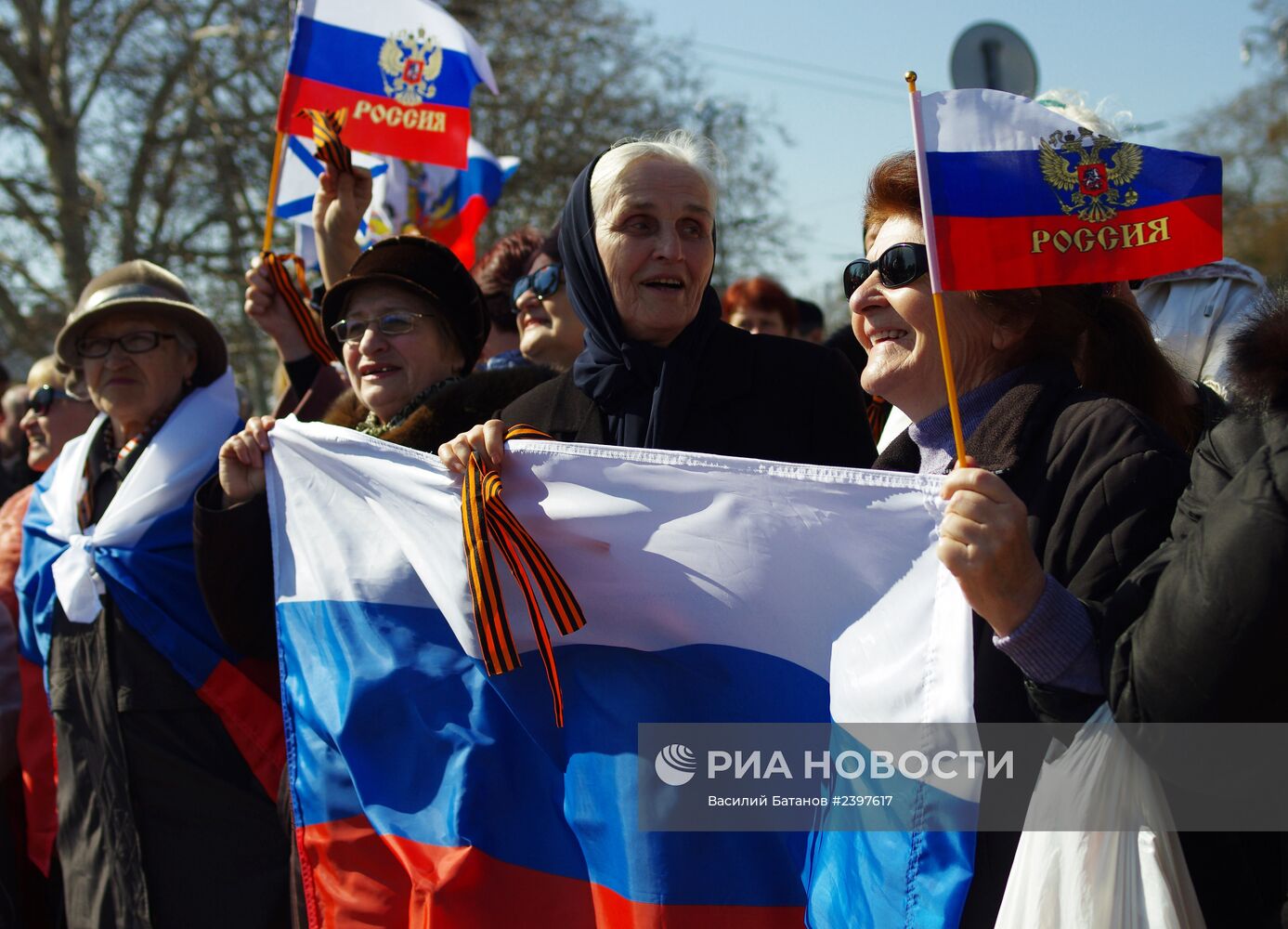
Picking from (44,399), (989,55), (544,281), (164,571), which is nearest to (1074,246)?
(544,281)

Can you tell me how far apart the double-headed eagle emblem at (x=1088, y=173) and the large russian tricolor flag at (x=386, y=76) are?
2.81m

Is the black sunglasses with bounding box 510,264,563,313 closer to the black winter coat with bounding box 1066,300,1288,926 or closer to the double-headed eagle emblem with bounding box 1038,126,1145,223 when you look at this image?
the double-headed eagle emblem with bounding box 1038,126,1145,223

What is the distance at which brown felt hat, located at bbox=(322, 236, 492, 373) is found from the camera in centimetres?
328

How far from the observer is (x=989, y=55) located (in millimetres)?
5910

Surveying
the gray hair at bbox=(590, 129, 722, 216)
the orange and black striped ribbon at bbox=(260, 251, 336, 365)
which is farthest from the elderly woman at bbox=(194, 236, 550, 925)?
the gray hair at bbox=(590, 129, 722, 216)

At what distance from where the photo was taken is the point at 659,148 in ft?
9.39

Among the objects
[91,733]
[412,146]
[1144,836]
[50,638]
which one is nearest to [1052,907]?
[1144,836]

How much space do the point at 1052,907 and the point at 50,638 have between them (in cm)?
290

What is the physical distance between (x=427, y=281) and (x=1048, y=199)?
181cm

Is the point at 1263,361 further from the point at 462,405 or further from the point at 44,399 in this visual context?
the point at 44,399

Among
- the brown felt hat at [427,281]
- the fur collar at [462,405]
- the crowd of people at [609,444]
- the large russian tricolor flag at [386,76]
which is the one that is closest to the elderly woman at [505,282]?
the crowd of people at [609,444]

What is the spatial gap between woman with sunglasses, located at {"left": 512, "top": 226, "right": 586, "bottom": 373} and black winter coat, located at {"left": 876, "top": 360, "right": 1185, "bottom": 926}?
2.09 m

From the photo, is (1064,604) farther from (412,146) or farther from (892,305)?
(412,146)

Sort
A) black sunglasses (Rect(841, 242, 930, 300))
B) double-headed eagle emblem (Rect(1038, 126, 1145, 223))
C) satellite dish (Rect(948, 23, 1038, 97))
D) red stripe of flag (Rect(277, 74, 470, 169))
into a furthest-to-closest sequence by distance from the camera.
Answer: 1. satellite dish (Rect(948, 23, 1038, 97))
2. red stripe of flag (Rect(277, 74, 470, 169))
3. black sunglasses (Rect(841, 242, 930, 300))
4. double-headed eagle emblem (Rect(1038, 126, 1145, 223))
